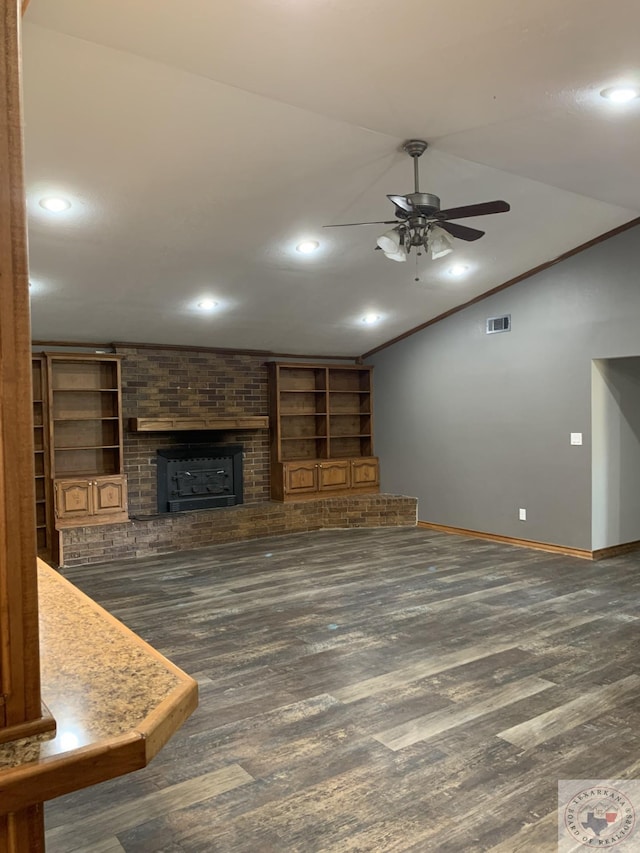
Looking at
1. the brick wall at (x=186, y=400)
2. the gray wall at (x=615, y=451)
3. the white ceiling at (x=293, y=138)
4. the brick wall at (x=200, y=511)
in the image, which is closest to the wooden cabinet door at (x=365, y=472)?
the brick wall at (x=200, y=511)

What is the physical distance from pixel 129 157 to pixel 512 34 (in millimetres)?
2181

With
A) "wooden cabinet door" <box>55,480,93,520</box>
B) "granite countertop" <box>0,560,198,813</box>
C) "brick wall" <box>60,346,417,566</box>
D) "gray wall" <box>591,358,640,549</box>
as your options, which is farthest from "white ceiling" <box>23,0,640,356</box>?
"granite countertop" <box>0,560,198,813</box>

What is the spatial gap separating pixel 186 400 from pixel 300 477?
5.74 ft

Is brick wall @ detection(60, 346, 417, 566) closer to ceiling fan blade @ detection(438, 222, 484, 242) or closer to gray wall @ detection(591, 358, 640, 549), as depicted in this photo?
gray wall @ detection(591, 358, 640, 549)

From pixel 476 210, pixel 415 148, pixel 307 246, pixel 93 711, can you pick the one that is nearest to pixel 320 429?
pixel 307 246

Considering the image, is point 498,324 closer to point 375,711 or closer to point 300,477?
point 300,477

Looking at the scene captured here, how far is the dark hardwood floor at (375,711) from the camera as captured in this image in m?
2.18

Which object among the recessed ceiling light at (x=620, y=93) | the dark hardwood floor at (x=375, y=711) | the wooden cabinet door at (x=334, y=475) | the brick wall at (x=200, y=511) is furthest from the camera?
the wooden cabinet door at (x=334, y=475)

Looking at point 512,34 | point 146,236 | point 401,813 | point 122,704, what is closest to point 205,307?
point 146,236

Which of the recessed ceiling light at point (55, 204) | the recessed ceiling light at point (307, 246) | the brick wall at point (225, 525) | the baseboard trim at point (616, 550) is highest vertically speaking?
the recessed ceiling light at point (307, 246)

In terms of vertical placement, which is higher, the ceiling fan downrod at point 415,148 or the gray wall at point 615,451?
the ceiling fan downrod at point 415,148

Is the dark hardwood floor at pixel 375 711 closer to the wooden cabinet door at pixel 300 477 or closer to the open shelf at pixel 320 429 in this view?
the wooden cabinet door at pixel 300 477

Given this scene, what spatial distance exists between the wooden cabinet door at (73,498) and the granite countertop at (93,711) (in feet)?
17.5

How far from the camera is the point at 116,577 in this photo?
18.7 feet
